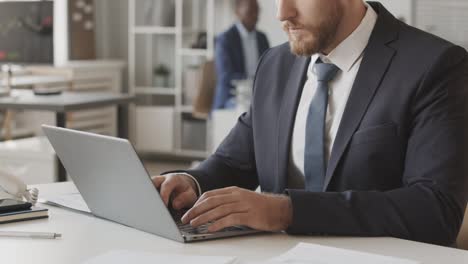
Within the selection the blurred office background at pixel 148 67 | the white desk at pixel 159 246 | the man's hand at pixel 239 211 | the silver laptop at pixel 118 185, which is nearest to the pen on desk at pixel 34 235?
the white desk at pixel 159 246

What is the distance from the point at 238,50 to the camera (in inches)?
219

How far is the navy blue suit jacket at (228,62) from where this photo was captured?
5.30m

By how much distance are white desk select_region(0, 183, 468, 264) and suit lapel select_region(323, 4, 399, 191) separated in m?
0.25

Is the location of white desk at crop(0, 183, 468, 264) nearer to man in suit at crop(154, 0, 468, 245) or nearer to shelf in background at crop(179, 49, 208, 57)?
man in suit at crop(154, 0, 468, 245)

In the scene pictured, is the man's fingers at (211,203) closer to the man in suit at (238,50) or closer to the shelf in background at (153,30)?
the man in suit at (238,50)

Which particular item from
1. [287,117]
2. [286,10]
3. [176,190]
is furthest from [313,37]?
[176,190]

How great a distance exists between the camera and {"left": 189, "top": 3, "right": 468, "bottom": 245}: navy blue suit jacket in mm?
1374

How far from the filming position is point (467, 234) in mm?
1611

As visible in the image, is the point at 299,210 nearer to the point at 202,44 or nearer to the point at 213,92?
the point at 213,92

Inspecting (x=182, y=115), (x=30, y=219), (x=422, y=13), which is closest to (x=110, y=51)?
(x=182, y=115)

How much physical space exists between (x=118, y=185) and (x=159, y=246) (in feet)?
0.44

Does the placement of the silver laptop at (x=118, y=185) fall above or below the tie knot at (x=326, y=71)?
below

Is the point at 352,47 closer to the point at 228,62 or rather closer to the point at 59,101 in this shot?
the point at 59,101

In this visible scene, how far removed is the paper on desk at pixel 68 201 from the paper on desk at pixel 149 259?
350 millimetres
